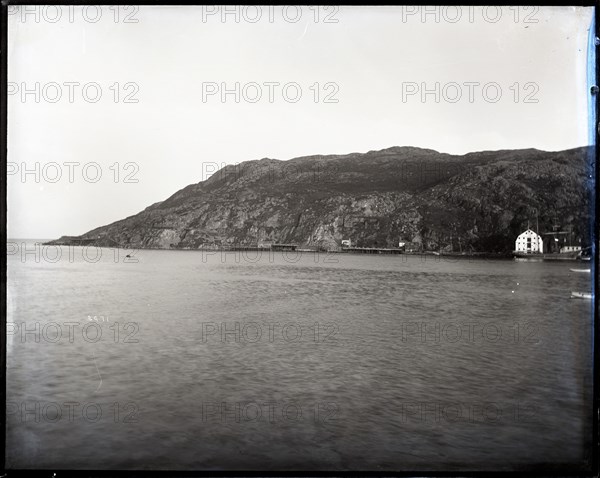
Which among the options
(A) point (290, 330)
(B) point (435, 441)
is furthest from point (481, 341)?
(B) point (435, 441)

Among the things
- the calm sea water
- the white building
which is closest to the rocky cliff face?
the white building

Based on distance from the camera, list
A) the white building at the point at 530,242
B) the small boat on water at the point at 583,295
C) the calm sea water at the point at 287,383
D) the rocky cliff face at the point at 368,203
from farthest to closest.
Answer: the white building at the point at 530,242
the rocky cliff face at the point at 368,203
the calm sea water at the point at 287,383
the small boat on water at the point at 583,295

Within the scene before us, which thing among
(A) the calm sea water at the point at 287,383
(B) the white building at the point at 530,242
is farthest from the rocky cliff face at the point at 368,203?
(A) the calm sea water at the point at 287,383

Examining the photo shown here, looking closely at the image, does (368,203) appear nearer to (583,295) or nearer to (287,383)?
(287,383)

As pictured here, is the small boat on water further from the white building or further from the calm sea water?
the white building

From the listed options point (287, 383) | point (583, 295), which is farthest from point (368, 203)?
point (583, 295)

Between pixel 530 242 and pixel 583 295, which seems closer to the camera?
pixel 583 295

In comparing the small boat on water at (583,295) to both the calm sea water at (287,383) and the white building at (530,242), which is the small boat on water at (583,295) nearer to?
the calm sea water at (287,383)
